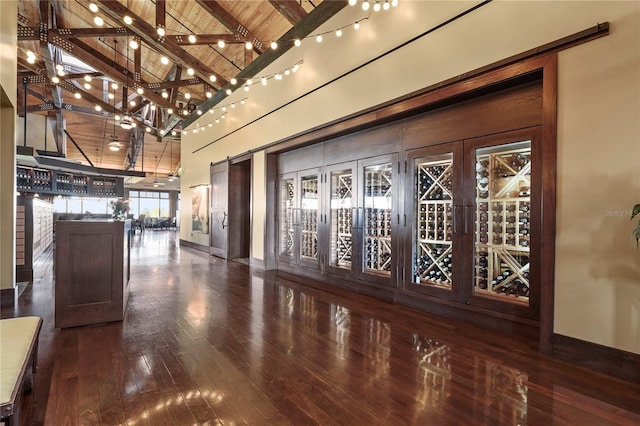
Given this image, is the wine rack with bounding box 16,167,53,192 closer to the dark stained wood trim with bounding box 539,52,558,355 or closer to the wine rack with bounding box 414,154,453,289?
the wine rack with bounding box 414,154,453,289

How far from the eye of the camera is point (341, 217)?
5.29 metres

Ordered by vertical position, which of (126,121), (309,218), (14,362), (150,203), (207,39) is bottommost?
(14,362)

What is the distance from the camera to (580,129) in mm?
2469

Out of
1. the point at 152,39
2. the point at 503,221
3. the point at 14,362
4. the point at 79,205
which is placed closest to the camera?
the point at 14,362

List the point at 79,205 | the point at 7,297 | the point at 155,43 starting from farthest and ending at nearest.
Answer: the point at 79,205 → the point at 155,43 → the point at 7,297

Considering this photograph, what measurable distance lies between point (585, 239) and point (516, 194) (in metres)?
0.84

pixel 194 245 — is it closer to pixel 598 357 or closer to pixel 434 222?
pixel 434 222

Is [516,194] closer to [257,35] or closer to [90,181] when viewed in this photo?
[257,35]

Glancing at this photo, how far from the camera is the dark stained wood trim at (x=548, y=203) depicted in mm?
2588

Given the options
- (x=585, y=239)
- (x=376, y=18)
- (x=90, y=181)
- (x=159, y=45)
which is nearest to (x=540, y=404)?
(x=585, y=239)

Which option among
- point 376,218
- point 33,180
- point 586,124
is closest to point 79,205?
point 33,180

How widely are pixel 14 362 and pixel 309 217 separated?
470cm

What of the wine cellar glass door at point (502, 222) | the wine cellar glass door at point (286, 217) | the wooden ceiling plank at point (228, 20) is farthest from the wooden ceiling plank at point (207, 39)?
the wine cellar glass door at point (502, 222)

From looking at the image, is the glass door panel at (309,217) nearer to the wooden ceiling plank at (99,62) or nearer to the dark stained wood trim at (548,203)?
the dark stained wood trim at (548,203)
